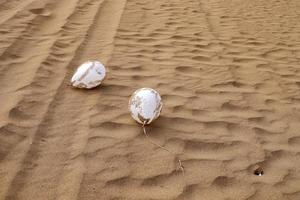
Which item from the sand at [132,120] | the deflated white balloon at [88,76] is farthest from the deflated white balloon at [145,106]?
the deflated white balloon at [88,76]

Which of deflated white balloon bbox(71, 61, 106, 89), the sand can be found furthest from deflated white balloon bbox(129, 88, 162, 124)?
deflated white balloon bbox(71, 61, 106, 89)

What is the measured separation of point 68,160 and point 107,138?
326 millimetres

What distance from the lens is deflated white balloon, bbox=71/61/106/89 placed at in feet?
10.0

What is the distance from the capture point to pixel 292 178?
239cm

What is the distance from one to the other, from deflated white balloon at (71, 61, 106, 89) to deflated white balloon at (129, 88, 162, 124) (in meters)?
0.55

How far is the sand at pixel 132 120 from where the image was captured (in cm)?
220

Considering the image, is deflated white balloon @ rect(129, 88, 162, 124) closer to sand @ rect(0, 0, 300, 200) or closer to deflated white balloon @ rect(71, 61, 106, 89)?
sand @ rect(0, 0, 300, 200)

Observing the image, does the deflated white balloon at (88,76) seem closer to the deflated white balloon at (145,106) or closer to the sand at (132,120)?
the sand at (132,120)

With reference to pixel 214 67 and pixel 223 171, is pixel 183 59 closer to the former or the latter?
pixel 214 67

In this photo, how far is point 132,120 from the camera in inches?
108

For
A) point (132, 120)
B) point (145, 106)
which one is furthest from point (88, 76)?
point (145, 106)

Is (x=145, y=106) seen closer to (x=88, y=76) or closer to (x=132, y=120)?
(x=132, y=120)

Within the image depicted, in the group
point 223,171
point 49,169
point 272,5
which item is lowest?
point 272,5

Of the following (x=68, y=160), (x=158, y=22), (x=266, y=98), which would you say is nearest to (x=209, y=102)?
(x=266, y=98)
